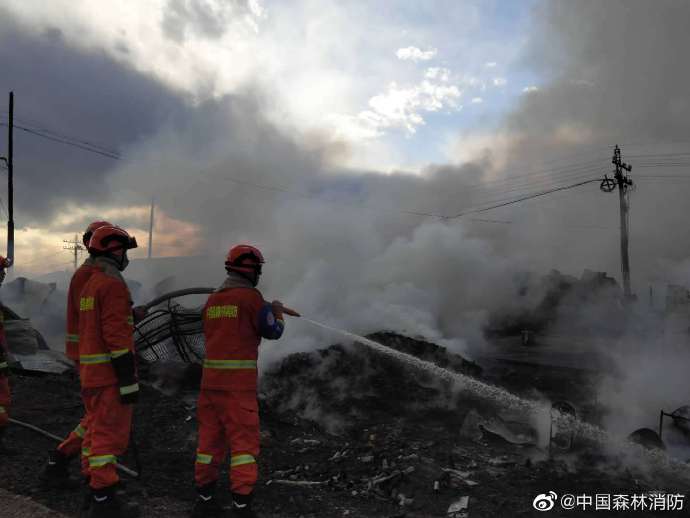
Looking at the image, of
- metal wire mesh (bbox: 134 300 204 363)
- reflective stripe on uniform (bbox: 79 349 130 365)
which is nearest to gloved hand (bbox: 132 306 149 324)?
reflective stripe on uniform (bbox: 79 349 130 365)

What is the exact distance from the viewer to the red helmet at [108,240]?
3.58 m

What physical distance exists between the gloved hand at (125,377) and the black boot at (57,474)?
0.99 metres

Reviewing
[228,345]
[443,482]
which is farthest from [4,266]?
[443,482]

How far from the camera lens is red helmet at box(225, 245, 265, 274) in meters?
3.75

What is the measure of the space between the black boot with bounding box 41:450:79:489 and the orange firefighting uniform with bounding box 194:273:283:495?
112 cm

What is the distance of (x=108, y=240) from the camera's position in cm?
361

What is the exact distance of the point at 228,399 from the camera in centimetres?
349

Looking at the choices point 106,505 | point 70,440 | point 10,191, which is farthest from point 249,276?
point 10,191

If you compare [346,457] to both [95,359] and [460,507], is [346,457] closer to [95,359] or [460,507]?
[460,507]

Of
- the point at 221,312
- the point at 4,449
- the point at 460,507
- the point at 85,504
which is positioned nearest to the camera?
the point at 85,504

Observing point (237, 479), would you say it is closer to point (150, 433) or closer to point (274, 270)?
point (150, 433)

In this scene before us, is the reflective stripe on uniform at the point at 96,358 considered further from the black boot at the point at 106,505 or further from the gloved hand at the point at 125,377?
the black boot at the point at 106,505

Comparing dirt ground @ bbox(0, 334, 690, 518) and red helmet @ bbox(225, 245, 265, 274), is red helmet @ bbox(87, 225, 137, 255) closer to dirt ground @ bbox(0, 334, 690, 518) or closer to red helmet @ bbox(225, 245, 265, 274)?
red helmet @ bbox(225, 245, 265, 274)

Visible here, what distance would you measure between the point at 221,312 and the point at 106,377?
83 centimetres
